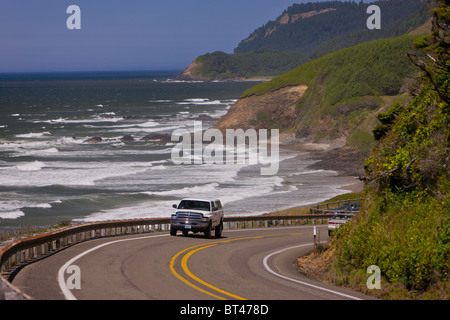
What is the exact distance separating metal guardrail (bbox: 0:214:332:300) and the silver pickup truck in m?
2.73

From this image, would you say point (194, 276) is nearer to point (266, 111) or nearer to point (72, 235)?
point (72, 235)

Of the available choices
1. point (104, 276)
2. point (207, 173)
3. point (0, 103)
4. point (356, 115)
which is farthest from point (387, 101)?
point (0, 103)

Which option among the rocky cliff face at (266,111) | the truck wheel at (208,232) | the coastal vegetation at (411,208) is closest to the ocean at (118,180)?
the rocky cliff face at (266,111)

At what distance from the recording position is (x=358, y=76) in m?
111

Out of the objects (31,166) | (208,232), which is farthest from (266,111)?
(208,232)

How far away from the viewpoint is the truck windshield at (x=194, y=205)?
25956 millimetres

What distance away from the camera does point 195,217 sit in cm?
2547

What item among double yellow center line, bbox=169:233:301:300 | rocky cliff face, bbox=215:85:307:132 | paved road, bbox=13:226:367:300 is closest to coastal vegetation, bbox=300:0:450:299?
paved road, bbox=13:226:367:300

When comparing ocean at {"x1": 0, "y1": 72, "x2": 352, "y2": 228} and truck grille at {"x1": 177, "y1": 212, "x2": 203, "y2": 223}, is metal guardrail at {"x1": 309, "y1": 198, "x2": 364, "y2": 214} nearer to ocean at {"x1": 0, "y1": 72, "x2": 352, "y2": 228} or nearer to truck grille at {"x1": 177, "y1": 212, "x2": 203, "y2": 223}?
ocean at {"x1": 0, "y1": 72, "x2": 352, "y2": 228}

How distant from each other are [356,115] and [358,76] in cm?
1424

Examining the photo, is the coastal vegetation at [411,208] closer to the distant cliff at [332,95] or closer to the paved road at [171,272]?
the paved road at [171,272]

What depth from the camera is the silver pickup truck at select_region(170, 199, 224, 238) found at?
25.4 meters

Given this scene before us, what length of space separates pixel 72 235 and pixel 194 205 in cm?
581
